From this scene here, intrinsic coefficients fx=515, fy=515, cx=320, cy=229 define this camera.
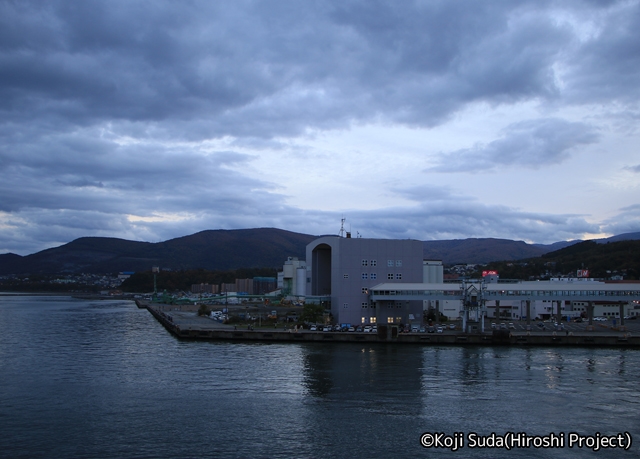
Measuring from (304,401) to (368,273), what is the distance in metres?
22.6

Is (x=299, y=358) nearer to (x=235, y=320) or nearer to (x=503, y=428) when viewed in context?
(x=503, y=428)

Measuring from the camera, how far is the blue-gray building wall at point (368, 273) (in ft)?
133

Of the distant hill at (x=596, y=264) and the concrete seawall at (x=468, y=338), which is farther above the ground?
the distant hill at (x=596, y=264)

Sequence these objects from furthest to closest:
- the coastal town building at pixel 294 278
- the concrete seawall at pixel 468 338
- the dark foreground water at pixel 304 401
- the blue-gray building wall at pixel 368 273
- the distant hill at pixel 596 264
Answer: the distant hill at pixel 596 264 → the coastal town building at pixel 294 278 → the blue-gray building wall at pixel 368 273 → the concrete seawall at pixel 468 338 → the dark foreground water at pixel 304 401

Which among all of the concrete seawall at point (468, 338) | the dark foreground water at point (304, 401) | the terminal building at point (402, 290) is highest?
the terminal building at point (402, 290)

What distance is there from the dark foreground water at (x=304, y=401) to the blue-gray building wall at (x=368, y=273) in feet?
28.9

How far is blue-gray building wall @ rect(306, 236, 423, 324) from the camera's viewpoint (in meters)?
40.6

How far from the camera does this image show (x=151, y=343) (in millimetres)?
37344

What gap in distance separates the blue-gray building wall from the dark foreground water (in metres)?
8.81

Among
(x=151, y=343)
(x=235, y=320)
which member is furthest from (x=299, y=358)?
(x=235, y=320)

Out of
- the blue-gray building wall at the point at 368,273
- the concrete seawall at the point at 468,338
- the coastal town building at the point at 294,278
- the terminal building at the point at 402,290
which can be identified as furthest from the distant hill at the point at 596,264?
the blue-gray building wall at the point at 368,273

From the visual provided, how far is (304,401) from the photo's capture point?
63.0ft

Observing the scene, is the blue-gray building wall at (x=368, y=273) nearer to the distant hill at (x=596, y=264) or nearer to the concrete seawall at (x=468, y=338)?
the concrete seawall at (x=468, y=338)

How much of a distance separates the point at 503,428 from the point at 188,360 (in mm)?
17969
